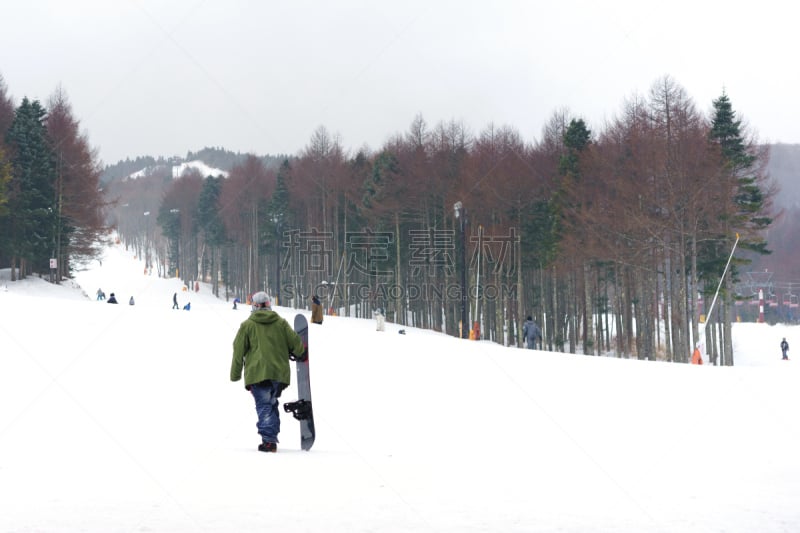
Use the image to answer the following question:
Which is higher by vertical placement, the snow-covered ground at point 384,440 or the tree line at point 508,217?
the tree line at point 508,217

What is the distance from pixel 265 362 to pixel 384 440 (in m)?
2.59

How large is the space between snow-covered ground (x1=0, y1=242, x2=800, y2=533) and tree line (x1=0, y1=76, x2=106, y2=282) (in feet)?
90.9

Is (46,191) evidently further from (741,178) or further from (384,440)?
(384,440)

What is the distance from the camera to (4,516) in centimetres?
505

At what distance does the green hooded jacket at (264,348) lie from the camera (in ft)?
26.2

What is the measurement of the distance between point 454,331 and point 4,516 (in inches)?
1771

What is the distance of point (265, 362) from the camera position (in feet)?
26.1

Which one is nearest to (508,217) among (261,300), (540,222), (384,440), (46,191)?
(540,222)

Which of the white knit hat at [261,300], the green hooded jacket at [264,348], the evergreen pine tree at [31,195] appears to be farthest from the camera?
the evergreen pine tree at [31,195]

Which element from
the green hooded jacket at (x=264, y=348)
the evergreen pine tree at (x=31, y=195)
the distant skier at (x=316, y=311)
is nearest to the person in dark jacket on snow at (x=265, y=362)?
the green hooded jacket at (x=264, y=348)

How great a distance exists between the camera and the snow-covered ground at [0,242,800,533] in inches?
212

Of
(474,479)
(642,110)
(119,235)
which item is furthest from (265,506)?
(119,235)

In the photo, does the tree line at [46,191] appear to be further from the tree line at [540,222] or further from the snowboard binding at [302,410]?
the snowboard binding at [302,410]

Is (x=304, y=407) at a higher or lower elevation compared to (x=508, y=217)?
lower
